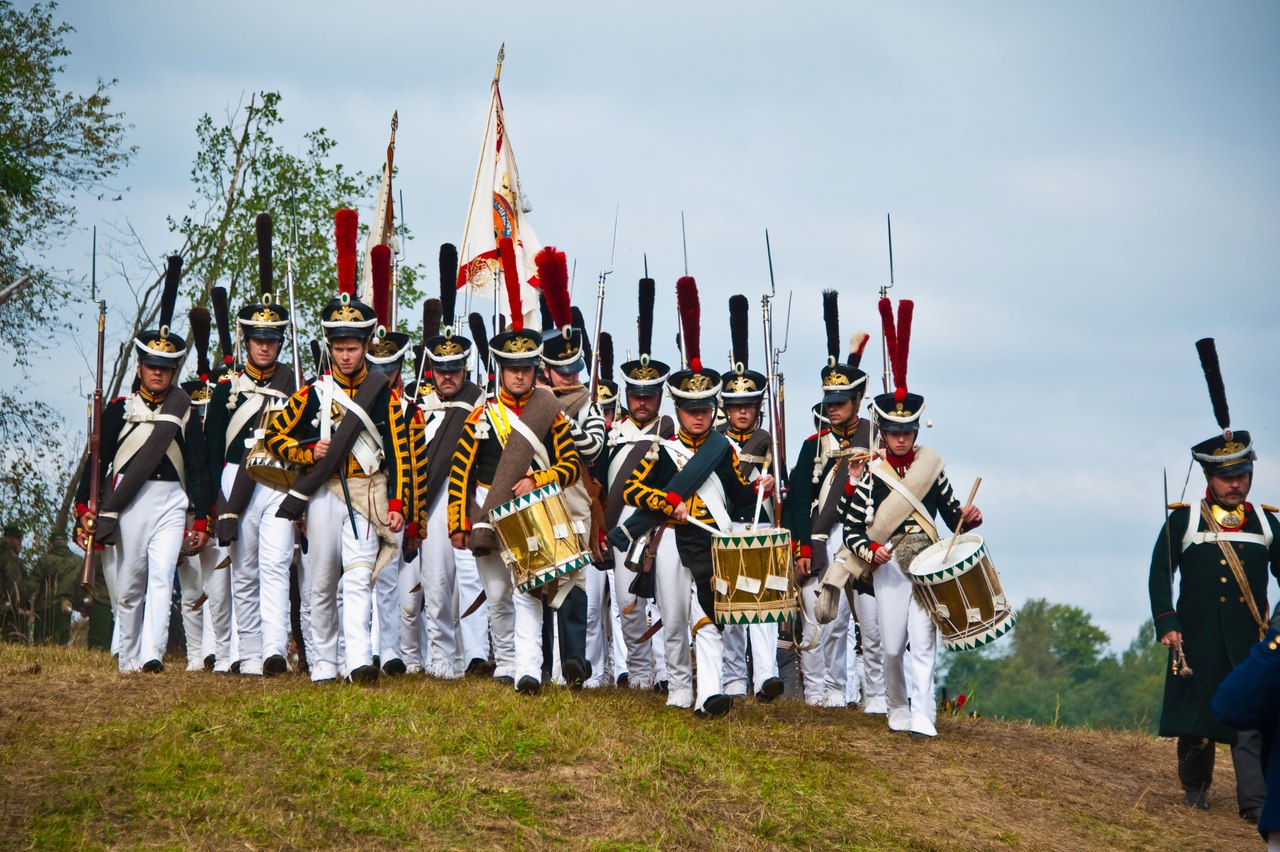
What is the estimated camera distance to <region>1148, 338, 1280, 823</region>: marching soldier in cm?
1132

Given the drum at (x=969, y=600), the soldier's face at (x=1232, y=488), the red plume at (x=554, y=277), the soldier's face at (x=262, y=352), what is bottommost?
the drum at (x=969, y=600)

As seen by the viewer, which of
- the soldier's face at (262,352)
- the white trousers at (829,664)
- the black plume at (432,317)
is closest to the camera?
the soldier's face at (262,352)

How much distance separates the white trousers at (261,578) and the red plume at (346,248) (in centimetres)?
171

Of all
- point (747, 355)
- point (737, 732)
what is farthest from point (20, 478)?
point (737, 732)

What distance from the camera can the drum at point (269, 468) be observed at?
12.2 metres

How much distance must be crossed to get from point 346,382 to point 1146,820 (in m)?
6.41

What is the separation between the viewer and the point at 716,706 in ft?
38.2

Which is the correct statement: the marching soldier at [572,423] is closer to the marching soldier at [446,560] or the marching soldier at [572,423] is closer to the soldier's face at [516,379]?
the soldier's face at [516,379]

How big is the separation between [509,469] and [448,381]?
7.36 feet

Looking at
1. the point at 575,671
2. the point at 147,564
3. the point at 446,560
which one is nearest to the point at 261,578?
the point at 147,564

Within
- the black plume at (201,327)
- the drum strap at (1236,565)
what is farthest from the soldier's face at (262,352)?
the drum strap at (1236,565)

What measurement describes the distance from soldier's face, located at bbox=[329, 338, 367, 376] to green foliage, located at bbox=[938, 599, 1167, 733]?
6048cm

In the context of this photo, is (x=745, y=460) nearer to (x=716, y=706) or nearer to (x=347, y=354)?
(x=716, y=706)

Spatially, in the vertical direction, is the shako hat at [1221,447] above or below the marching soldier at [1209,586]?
above
